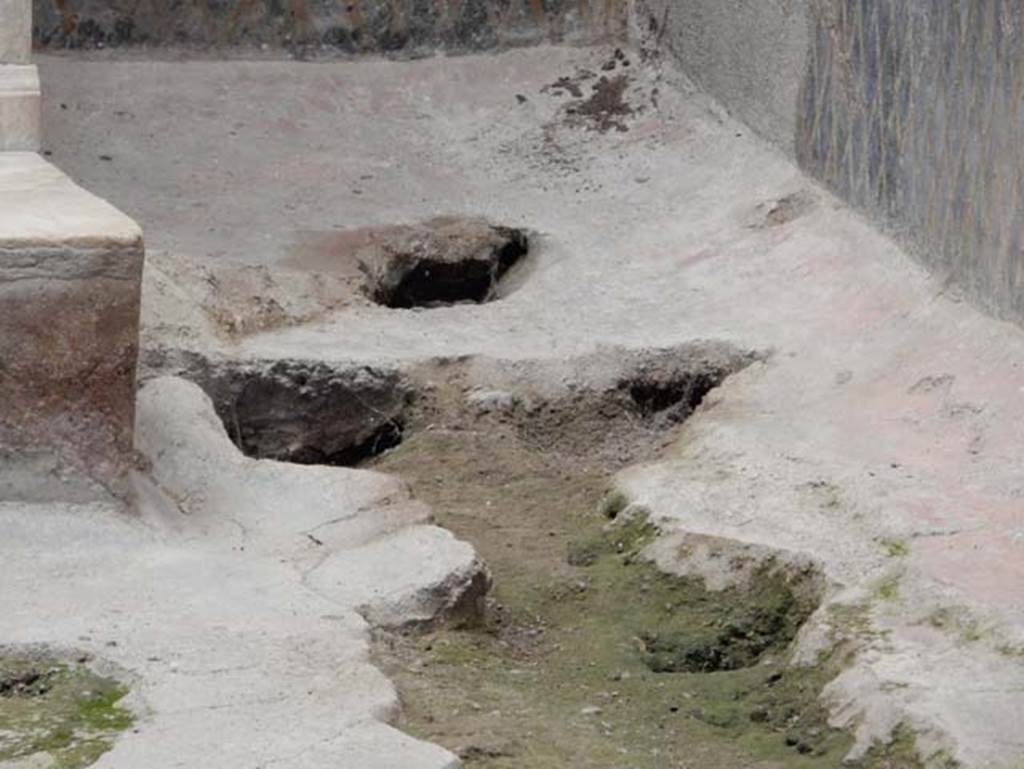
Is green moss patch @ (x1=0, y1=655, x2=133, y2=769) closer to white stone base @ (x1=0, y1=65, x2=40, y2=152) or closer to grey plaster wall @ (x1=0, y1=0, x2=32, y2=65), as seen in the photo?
white stone base @ (x1=0, y1=65, x2=40, y2=152)

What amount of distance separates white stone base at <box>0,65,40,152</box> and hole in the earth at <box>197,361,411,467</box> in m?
0.86

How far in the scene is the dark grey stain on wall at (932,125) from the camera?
19.4 ft

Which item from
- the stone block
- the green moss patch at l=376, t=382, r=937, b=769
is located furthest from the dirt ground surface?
the stone block

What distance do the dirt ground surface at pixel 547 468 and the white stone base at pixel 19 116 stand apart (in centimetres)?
67

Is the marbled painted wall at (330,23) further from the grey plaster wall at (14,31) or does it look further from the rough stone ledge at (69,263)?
the rough stone ledge at (69,263)

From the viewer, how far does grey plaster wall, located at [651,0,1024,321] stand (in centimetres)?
593

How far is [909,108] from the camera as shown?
6.54 meters

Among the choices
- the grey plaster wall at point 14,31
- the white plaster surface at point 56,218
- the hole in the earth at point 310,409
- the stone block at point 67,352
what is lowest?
the hole in the earth at point 310,409

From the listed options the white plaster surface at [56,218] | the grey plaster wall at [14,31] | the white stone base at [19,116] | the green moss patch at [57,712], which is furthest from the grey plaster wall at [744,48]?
the green moss patch at [57,712]

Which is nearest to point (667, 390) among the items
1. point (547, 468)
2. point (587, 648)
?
point (547, 468)

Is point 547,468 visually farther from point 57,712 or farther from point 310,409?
point 57,712

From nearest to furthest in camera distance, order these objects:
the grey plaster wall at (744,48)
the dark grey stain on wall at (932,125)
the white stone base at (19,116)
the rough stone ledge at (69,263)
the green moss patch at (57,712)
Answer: the green moss patch at (57,712), the rough stone ledge at (69,263), the white stone base at (19,116), the dark grey stain on wall at (932,125), the grey plaster wall at (744,48)

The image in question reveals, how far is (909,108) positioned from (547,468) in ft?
4.89

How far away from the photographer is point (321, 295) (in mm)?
6793
